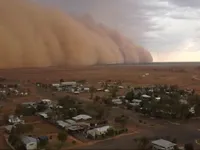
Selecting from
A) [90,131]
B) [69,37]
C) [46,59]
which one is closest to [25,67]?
[46,59]

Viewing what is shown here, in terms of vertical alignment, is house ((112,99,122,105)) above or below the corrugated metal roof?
above

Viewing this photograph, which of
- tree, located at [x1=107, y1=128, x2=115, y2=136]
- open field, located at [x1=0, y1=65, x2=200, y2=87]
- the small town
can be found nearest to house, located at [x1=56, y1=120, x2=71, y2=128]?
the small town

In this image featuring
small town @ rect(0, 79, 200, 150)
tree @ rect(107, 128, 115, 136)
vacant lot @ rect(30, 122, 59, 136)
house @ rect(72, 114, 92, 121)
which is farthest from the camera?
house @ rect(72, 114, 92, 121)

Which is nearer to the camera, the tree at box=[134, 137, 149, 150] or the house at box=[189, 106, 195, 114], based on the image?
the tree at box=[134, 137, 149, 150]

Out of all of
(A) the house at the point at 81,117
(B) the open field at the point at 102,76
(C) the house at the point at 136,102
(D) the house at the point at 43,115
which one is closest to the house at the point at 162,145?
(A) the house at the point at 81,117

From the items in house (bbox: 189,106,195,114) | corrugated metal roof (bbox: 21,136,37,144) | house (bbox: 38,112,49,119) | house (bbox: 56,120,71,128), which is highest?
house (bbox: 189,106,195,114)

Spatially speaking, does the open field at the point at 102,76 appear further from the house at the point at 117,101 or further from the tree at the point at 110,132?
the tree at the point at 110,132

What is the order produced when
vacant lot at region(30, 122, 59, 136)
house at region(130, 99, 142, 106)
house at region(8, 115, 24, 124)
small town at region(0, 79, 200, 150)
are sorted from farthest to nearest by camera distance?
house at region(130, 99, 142, 106)
house at region(8, 115, 24, 124)
vacant lot at region(30, 122, 59, 136)
small town at region(0, 79, 200, 150)

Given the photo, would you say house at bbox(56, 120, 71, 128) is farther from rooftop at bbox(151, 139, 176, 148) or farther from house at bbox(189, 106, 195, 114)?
house at bbox(189, 106, 195, 114)
